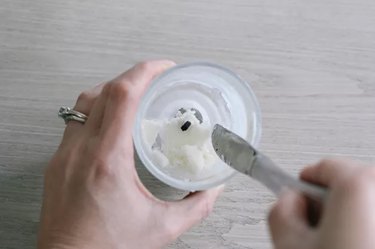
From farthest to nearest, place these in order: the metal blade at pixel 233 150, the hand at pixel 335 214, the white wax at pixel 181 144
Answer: the white wax at pixel 181 144
the metal blade at pixel 233 150
the hand at pixel 335 214

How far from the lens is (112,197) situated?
45 cm

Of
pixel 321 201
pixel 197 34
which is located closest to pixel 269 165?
pixel 321 201

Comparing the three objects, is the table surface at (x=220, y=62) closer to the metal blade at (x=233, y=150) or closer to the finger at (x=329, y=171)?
the metal blade at (x=233, y=150)

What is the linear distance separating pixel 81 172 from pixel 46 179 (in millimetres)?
48

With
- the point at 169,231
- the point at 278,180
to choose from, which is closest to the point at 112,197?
the point at 169,231

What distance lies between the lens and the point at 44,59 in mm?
583

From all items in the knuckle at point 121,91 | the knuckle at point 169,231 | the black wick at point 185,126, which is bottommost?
the knuckle at point 169,231

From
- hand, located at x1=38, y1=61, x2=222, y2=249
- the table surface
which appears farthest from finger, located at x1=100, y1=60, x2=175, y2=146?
the table surface

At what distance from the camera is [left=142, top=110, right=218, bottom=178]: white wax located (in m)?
0.47

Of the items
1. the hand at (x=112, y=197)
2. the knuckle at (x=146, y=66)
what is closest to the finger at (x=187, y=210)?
the hand at (x=112, y=197)

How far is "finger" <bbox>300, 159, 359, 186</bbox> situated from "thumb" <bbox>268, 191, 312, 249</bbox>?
0.02 m

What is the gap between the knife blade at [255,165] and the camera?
0.30 meters

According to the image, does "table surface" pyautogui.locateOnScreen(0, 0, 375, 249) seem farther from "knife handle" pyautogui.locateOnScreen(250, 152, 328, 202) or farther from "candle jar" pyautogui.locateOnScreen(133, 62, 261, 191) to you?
"knife handle" pyautogui.locateOnScreen(250, 152, 328, 202)

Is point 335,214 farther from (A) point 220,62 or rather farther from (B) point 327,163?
(A) point 220,62
